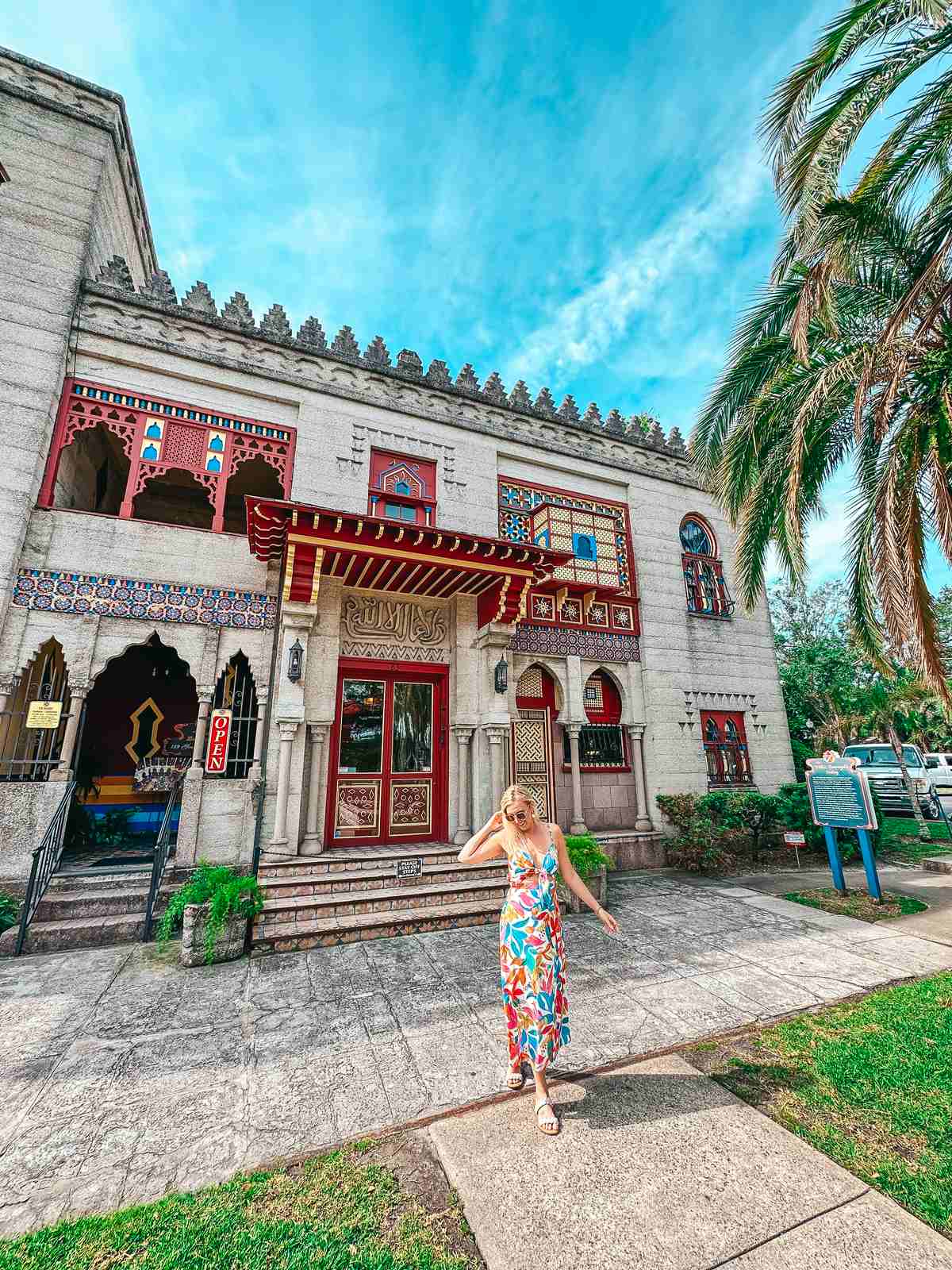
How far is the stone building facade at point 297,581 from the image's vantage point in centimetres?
745

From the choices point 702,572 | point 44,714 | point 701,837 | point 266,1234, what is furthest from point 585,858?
point 702,572

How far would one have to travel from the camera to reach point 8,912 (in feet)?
19.7

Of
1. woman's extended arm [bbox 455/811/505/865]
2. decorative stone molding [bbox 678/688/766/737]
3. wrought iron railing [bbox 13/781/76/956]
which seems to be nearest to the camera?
woman's extended arm [bbox 455/811/505/865]

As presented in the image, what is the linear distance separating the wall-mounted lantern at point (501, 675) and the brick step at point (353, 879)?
283cm

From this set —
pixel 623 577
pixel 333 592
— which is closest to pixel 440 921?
pixel 333 592

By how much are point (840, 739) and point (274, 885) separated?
2058cm

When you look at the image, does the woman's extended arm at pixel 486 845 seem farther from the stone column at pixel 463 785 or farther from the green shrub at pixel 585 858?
the stone column at pixel 463 785

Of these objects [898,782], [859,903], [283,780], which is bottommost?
[859,903]

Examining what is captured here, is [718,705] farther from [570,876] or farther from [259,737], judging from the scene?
[259,737]

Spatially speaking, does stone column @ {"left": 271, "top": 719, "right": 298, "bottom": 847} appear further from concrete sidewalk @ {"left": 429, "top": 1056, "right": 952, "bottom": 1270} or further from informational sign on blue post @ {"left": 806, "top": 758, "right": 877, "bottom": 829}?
informational sign on blue post @ {"left": 806, "top": 758, "right": 877, "bottom": 829}

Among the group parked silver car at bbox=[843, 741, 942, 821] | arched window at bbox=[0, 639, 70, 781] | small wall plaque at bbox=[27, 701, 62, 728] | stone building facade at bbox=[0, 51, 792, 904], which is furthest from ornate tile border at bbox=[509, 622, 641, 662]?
parked silver car at bbox=[843, 741, 942, 821]

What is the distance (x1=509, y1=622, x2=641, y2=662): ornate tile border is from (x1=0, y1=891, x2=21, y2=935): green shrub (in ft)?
25.4

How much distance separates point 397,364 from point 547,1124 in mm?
11438

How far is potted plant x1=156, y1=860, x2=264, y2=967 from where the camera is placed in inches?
213
